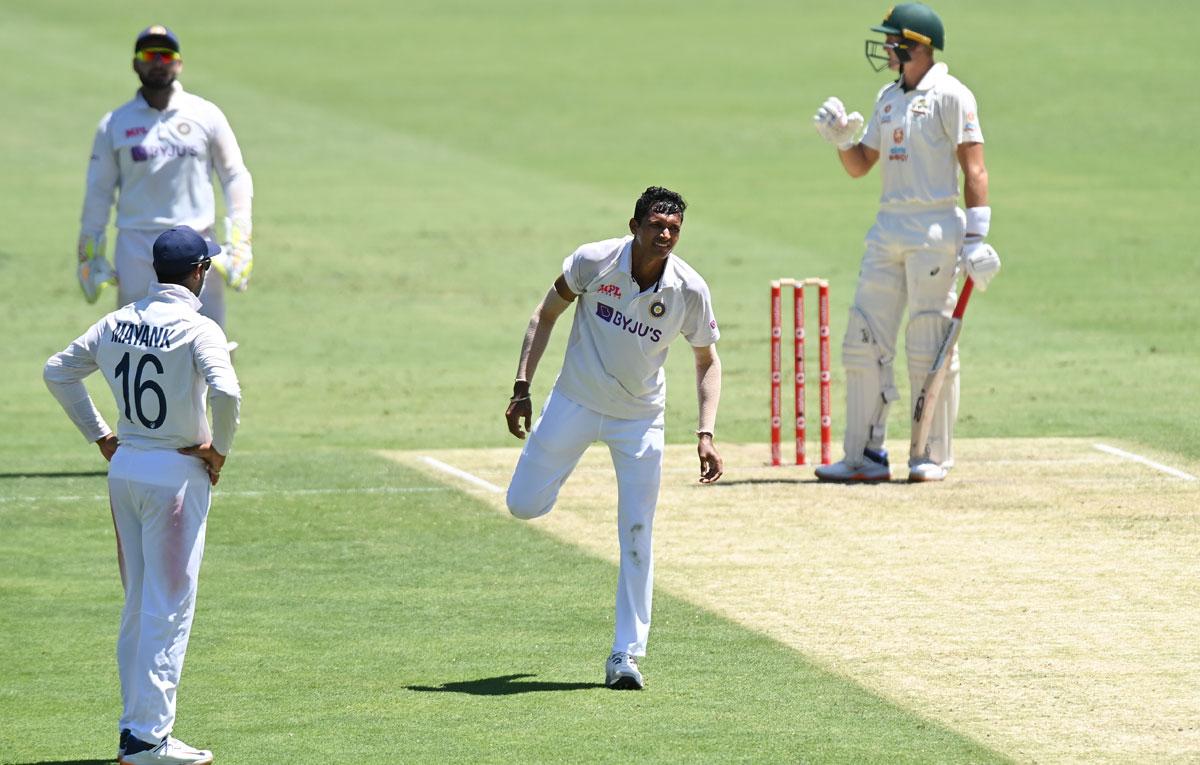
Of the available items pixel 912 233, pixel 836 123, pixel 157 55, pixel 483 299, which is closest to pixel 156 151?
pixel 157 55

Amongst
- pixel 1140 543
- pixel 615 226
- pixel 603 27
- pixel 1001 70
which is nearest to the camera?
pixel 1140 543

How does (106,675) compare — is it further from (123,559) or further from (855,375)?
(855,375)

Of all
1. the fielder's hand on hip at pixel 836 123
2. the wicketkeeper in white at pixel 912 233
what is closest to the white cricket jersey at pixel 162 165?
the fielder's hand on hip at pixel 836 123

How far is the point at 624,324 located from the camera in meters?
8.93

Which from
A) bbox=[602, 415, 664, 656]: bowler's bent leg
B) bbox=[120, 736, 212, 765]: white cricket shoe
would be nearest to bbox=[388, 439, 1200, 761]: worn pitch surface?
bbox=[602, 415, 664, 656]: bowler's bent leg

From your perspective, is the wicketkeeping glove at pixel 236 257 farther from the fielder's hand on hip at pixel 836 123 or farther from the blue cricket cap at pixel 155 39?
the fielder's hand on hip at pixel 836 123

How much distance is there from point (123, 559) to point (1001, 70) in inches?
1261

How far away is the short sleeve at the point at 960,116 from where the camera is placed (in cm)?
1272

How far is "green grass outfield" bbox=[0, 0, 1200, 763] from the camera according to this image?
8.48 m

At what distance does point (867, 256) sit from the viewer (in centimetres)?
1322

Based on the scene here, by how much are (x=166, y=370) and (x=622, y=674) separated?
88.4 inches

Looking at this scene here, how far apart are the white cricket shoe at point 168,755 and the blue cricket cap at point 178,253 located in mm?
1577

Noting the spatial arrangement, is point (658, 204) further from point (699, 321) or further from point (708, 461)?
point (708, 461)

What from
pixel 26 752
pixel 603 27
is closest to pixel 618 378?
pixel 26 752
